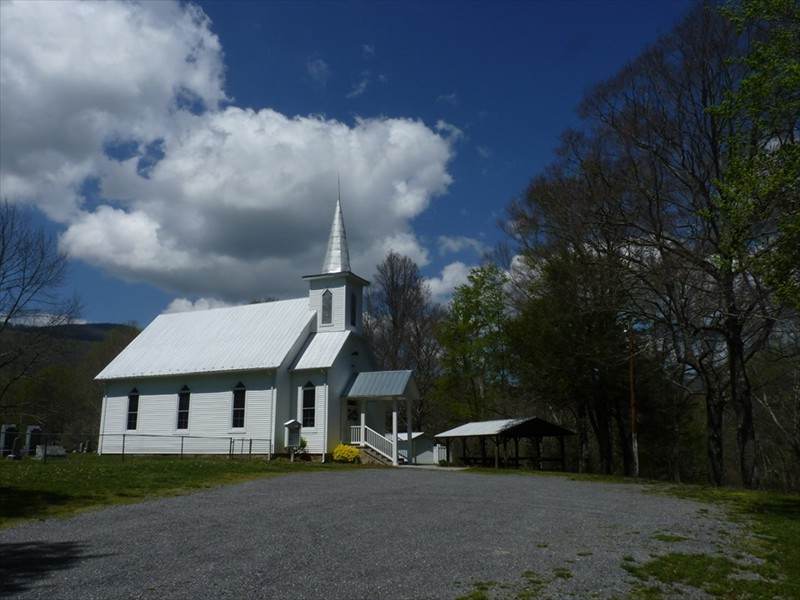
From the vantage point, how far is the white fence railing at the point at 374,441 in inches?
1150

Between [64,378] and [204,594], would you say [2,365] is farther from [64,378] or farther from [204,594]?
[204,594]

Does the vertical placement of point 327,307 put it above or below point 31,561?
above

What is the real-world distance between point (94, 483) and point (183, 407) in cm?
1671

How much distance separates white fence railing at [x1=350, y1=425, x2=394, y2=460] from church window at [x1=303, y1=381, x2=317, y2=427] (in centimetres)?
191

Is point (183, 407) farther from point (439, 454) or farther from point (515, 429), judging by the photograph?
point (515, 429)

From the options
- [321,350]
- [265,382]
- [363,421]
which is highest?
[321,350]

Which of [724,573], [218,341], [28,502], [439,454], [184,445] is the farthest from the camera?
[439,454]

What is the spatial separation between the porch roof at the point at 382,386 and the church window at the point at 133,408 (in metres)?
11.3

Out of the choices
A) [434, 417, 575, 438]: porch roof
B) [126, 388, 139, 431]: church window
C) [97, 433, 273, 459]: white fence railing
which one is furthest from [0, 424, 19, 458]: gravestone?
[434, 417, 575, 438]: porch roof

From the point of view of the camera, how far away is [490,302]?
4078 cm

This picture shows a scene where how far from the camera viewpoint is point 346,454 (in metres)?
28.3

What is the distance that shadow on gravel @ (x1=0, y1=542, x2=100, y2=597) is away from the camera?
322 inches

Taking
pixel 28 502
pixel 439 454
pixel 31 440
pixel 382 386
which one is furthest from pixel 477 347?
pixel 28 502

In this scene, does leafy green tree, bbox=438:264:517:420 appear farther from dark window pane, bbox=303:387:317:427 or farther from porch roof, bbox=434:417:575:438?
dark window pane, bbox=303:387:317:427
